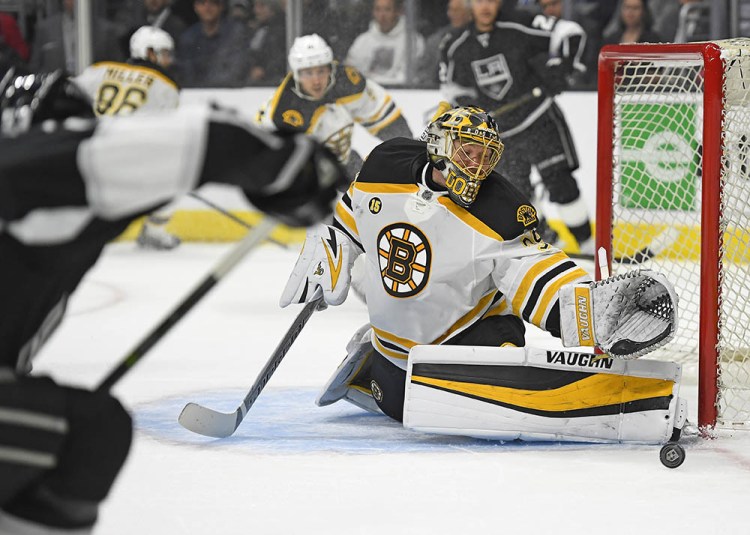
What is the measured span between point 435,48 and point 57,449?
586cm

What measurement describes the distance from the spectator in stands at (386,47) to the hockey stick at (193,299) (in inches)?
221

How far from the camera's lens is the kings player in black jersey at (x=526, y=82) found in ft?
22.3

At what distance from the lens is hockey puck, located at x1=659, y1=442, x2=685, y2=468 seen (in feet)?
9.46

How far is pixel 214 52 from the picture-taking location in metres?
7.56

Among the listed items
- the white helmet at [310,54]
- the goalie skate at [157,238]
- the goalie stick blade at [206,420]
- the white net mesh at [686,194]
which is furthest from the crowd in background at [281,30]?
the goalie stick blade at [206,420]

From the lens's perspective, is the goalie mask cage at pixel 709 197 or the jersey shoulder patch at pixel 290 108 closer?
the goalie mask cage at pixel 709 197

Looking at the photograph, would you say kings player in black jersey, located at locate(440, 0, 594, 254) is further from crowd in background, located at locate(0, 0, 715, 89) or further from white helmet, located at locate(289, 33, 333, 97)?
white helmet, located at locate(289, 33, 333, 97)

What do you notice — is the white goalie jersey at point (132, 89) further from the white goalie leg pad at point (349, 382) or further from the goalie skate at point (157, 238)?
the white goalie leg pad at point (349, 382)

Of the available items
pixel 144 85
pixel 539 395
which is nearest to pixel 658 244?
pixel 539 395

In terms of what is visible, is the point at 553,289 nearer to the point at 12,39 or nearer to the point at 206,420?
the point at 206,420

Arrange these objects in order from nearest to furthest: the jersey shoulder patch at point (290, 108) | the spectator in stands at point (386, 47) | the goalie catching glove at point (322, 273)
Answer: the goalie catching glove at point (322, 273)
the jersey shoulder patch at point (290, 108)
the spectator in stands at point (386, 47)

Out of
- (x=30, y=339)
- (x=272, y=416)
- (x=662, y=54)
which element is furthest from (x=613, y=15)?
(x=30, y=339)

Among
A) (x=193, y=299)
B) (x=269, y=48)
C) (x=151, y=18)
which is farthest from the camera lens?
(x=151, y=18)

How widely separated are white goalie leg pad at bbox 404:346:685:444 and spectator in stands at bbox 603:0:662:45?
4332 mm
